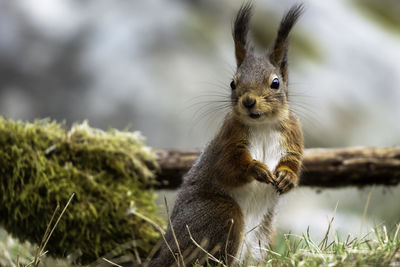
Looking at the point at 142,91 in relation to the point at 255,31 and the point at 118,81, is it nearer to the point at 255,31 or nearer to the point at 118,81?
the point at 118,81

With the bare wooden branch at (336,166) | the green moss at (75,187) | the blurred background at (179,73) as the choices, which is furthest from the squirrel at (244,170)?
the blurred background at (179,73)

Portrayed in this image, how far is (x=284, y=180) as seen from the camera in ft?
9.97

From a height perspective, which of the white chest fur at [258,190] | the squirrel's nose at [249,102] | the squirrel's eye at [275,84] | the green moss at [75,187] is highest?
the squirrel's eye at [275,84]

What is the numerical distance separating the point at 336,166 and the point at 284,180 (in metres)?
1.48

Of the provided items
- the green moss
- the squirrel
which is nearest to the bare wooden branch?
the green moss

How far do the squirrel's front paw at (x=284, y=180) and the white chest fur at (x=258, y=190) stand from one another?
0.48ft

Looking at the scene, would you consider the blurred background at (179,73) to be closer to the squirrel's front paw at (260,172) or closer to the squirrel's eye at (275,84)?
the squirrel's eye at (275,84)

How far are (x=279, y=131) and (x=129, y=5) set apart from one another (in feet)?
16.0

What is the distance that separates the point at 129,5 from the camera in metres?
7.40

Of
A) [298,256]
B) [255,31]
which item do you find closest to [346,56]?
[255,31]

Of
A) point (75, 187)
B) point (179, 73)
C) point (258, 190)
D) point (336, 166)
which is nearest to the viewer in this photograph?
point (258, 190)

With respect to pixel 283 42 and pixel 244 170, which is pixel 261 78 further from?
pixel 244 170

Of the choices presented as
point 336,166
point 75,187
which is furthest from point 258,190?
point 75,187

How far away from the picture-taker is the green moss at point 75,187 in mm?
3811
